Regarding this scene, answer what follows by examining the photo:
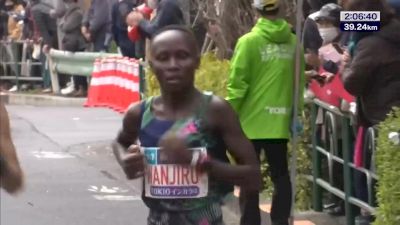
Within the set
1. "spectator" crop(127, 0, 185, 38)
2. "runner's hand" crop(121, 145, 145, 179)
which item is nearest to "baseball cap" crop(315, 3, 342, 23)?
"spectator" crop(127, 0, 185, 38)

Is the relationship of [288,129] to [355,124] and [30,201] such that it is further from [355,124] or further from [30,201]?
[30,201]

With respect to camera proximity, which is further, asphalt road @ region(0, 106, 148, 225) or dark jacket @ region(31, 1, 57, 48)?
dark jacket @ region(31, 1, 57, 48)

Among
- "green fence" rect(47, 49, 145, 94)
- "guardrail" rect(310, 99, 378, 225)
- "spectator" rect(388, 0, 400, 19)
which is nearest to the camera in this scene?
"guardrail" rect(310, 99, 378, 225)

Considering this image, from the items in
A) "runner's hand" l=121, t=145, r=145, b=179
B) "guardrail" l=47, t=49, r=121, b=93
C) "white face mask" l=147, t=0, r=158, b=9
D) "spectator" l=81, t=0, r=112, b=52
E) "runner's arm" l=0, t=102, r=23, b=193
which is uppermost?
"runner's arm" l=0, t=102, r=23, b=193

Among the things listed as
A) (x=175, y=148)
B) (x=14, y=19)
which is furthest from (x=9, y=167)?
(x=14, y=19)

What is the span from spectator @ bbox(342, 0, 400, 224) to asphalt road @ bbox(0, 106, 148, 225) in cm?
260

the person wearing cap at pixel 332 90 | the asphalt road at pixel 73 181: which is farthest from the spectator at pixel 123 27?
the person wearing cap at pixel 332 90

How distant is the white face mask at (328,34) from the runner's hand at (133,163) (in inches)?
250

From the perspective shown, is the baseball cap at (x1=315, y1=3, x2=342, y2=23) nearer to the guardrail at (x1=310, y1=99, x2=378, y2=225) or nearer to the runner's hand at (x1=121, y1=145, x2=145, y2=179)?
the guardrail at (x1=310, y1=99, x2=378, y2=225)

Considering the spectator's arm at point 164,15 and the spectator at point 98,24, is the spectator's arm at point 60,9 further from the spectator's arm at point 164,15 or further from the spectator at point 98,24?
the spectator's arm at point 164,15

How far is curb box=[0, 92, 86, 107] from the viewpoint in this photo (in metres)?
21.5

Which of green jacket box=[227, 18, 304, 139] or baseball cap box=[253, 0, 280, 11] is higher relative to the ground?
baseball cap box=[253, 0, 280, 11]

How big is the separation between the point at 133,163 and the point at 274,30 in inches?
160

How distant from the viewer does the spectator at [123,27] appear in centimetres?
1889
